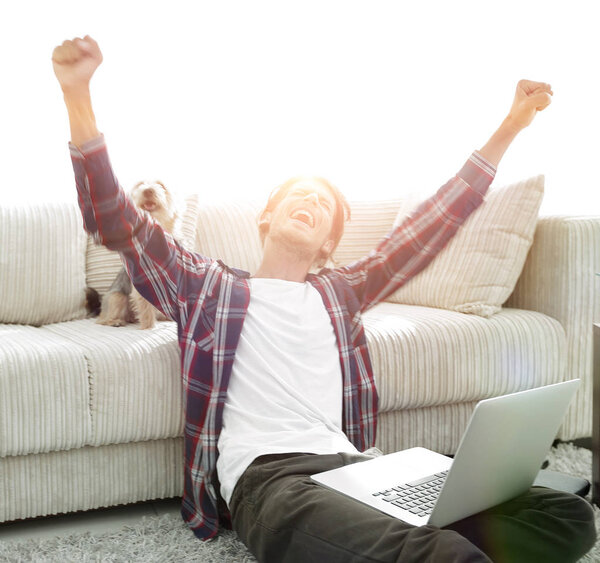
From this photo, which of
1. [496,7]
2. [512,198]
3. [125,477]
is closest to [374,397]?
[125,477]

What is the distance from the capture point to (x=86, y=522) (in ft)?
5.94

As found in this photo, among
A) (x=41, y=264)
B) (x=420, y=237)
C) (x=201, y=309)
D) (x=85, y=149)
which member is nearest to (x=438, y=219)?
(x=420, y=237)

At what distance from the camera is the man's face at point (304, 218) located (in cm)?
179

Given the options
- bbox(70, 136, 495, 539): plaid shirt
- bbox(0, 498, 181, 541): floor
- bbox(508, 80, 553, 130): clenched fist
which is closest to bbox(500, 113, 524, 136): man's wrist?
bbox(508, 80, 553, 130): clenched fist

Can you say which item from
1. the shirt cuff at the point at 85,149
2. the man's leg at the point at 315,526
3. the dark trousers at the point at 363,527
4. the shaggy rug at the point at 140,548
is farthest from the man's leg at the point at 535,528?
the shirt cuff at the point at 85,149

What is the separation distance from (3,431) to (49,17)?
1.63 metres

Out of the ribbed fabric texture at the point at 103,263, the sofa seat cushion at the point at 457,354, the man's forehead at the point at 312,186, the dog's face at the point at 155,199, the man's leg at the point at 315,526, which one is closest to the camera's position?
the man's leg at the point at 315,526

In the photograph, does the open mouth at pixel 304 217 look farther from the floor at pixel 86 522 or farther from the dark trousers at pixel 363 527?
the floor at pixel 86 522

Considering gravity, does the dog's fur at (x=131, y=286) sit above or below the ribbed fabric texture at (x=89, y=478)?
above

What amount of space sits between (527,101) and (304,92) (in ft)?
4.47

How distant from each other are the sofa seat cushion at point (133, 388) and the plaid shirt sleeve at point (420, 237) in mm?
513

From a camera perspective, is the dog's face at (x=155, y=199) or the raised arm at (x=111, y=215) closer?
the raised arm at (x=111, y=215)

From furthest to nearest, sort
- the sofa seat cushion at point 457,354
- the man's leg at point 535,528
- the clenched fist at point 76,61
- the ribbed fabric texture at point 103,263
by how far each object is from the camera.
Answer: the ribbed fabric texture at point 103,263, the sofa seat cushion at point 457,354, the clenched fist at point 76,61, the man's leg at point 535,528

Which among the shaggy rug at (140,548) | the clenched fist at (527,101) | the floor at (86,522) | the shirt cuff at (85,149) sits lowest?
the floor at (86,522)
